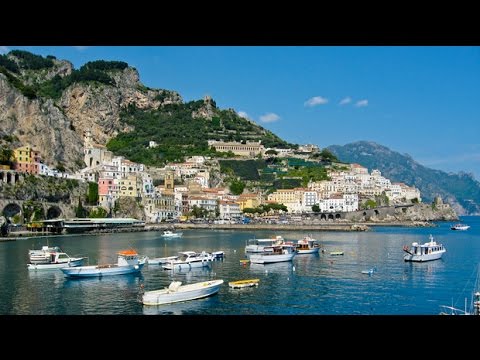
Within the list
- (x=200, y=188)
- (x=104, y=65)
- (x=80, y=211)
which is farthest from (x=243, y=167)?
(x=104, y=65)

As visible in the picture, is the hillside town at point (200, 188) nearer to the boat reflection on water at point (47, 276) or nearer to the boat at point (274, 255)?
the boat reflection on water at point (47, 276)

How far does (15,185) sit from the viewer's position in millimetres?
23516

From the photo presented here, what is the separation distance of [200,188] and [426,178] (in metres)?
82.5

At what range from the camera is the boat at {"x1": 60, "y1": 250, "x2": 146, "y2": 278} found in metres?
10.6

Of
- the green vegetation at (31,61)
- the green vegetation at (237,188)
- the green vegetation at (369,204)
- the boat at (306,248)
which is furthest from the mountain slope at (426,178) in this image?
the boat at (306,248)

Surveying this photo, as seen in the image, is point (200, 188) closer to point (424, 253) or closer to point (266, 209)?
point (266, 209)

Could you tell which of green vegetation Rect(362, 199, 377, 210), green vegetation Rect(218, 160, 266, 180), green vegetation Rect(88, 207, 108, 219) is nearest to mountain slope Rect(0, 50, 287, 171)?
green vegetation Rect(218, 160, 266, 180)

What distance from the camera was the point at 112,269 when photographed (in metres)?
11.1

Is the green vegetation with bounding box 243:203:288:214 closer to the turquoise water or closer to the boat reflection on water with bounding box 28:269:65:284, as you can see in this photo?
the turquoise water

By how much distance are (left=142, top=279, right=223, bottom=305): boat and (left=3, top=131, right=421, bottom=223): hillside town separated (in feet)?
60.1
